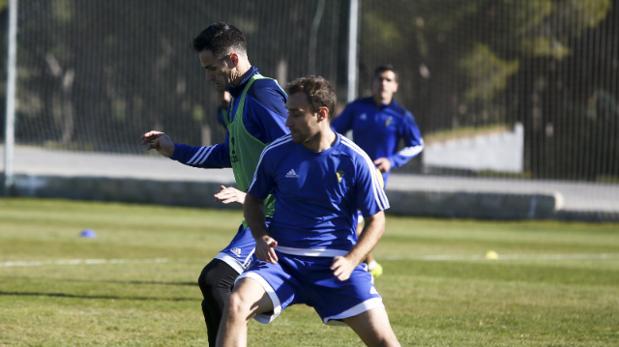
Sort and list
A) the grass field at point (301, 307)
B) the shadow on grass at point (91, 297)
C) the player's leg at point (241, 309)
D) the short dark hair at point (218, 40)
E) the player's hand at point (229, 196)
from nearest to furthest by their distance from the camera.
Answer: the player's leg at point (241, 309) < the player's hand at point (229, 196) < the short dark hair at point (218, 40) < the grass field at point (301, 307) < the shadow on grass at point (91, 297)

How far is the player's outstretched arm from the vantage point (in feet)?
18.4

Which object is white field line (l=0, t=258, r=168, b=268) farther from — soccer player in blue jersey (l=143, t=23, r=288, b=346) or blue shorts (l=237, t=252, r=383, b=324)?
blue shorts (l=237, t=252, r=383, b=324)

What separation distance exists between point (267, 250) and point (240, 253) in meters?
1.02

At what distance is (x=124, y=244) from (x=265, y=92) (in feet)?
30.3

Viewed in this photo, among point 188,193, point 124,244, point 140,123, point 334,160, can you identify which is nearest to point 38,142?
point 140,123

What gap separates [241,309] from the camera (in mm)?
5535

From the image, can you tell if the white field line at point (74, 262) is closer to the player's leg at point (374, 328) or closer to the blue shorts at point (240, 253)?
the blue shorts at point (240, 253)

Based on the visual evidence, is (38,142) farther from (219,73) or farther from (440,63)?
(219,73)

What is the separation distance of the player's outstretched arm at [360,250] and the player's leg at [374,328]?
0.77 feet

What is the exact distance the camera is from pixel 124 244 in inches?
610

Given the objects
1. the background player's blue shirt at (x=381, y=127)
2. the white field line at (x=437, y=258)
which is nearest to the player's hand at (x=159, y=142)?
the white field line at (x=437, y=258)

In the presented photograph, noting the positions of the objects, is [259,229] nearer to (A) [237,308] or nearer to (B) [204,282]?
(A) [237,308]

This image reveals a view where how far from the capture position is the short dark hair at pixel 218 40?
6723 mm

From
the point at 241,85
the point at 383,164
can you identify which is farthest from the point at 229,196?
the point at 383,164
